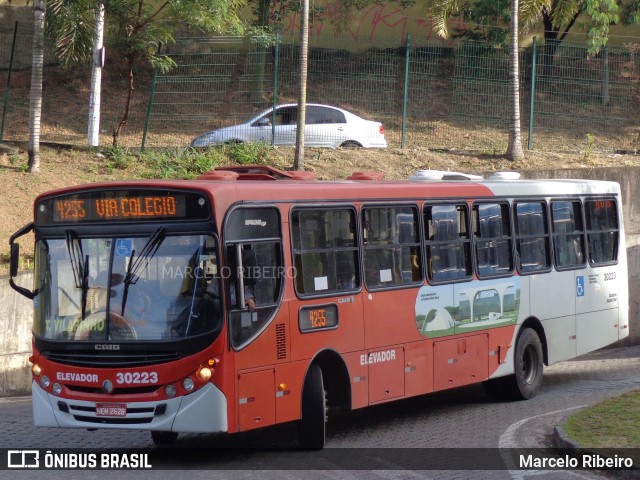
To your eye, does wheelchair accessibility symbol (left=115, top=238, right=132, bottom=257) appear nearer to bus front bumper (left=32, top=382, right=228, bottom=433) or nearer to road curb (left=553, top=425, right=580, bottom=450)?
bus front bumper (left=32, top=382, right=228, bottom=433)

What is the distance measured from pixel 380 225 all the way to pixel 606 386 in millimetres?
5787

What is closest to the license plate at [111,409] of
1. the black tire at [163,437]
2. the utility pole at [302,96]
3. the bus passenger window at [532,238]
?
the black tire at [163,437]

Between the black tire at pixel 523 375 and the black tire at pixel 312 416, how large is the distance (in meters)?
4.55

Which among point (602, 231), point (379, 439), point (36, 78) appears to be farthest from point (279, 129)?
point (379, 439)

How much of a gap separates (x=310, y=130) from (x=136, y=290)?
15.7m

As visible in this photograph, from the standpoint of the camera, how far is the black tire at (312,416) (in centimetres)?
1024

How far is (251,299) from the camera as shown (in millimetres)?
9531

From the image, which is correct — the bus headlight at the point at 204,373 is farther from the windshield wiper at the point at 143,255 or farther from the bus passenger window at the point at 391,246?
the bus passenger window at the point at 391,246

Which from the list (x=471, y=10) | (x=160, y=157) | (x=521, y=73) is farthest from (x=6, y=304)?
(x=471, y=10)

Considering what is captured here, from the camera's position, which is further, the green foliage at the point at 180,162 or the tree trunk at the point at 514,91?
the tree trunk at the point at 514,91

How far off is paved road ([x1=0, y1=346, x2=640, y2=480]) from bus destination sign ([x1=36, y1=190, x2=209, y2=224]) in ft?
7.93

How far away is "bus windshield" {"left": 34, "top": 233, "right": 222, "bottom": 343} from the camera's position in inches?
365

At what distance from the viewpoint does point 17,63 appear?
30.5m

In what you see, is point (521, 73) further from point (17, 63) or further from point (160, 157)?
point (17, 63)
